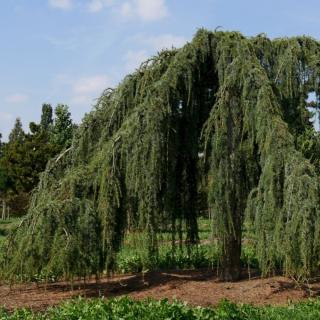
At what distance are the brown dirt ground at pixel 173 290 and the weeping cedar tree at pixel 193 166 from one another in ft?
1.55

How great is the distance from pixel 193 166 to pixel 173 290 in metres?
2.66

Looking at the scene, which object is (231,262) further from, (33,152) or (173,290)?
(33,152)

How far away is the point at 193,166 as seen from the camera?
36.6 feet

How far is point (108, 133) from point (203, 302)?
12.7 ft

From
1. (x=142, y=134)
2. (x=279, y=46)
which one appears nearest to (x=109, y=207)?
(x=142, y=134)

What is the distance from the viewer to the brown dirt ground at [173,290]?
877 cm

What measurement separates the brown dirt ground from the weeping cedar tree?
47cm

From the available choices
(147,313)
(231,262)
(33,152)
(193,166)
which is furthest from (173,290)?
(33,152)

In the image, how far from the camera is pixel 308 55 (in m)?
10.2

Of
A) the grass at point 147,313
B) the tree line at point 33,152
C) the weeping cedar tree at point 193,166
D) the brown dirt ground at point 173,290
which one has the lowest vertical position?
the brown dirt ground at point 173,290

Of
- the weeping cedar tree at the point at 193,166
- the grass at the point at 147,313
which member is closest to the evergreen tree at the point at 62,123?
the weeping cedar tree at the point at 193,166

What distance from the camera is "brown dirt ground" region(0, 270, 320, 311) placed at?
345 inches

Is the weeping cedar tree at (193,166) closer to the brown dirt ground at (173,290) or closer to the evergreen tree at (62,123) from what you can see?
the brown dirt ground at (173,290)

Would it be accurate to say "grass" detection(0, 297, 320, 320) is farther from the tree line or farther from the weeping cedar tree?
the tree line
